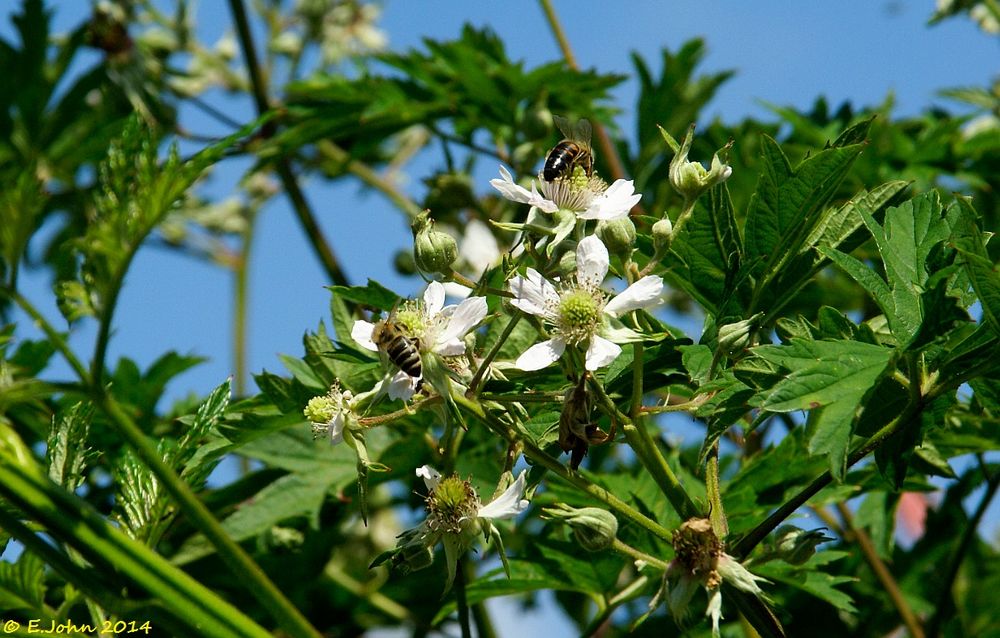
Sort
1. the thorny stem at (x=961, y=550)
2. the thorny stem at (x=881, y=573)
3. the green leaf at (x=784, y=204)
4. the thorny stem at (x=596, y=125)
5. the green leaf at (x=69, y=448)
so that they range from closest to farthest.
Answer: the green leaf at (x=69, y=448)
the green leaf at (x=784, y=204)
the thorny stem at (x=961, y=550)
the thorny stem at (x=881, y=573)
the thorny stem at (x=596, y=125)

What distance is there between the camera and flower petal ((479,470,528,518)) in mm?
1450

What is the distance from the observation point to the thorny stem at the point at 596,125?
347 centimetres

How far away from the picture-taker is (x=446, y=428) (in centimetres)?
144

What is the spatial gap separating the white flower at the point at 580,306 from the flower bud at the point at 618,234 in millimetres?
43

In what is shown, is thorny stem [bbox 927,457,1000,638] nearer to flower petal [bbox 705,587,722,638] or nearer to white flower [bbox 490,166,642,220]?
flower petal [bbox 705,587,722,638]

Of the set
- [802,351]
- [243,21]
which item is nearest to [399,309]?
[802,351]

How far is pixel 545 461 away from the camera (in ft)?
4.70

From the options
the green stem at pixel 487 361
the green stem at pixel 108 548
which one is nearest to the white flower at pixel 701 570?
the green stem at pixel 487 361

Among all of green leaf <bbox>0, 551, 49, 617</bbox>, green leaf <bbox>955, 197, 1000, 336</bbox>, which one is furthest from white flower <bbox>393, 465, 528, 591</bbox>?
green leaf <bbox>955, 197, 1000, 336</bbox>

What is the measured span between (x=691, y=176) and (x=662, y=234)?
0.12 m

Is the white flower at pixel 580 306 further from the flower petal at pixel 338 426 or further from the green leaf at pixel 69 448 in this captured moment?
the green leaf at pixel 69 448

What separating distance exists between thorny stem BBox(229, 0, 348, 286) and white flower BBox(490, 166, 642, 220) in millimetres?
1891

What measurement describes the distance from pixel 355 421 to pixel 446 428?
0.14 meters

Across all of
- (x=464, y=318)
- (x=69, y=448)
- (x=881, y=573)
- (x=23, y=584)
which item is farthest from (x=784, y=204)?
(x=881, y=573)
